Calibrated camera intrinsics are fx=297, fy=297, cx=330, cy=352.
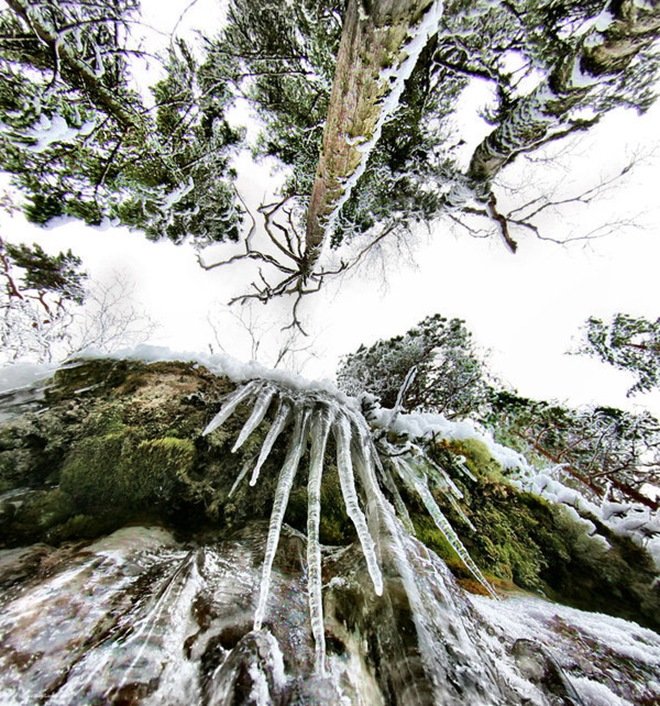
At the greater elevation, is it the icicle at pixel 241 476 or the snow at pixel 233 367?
the snow at pixel 233 367

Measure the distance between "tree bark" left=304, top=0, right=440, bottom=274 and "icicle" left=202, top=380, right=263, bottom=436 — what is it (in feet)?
6.70

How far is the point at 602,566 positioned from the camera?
175 cm

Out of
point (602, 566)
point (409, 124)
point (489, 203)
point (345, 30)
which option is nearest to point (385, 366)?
point (489, 203)

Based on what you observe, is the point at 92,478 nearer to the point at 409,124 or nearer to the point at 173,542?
the point at 173,542

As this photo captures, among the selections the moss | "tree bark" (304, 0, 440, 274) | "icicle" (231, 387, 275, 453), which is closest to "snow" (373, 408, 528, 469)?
the moss

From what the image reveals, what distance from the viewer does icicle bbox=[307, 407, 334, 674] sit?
0.93 meters

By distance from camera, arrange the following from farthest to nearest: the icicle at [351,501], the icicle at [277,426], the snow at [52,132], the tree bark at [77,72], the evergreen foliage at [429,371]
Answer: the evergreen foliage at [429,371], the snow at [52,132], the tree bark at [77,72], the icicle at [277,426], the icicle at [351,501]

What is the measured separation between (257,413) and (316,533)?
928 millimetres

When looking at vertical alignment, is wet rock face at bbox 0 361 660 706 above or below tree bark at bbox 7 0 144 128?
below

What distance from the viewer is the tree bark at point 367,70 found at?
5.62 ft

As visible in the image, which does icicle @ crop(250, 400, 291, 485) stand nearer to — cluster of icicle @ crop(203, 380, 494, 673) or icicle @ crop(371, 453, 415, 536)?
cluster of icicle @ crop(203, 380, 494, 673)

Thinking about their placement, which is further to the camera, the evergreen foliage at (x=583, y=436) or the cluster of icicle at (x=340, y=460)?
the evergreen foliage at (x=583, y=436)

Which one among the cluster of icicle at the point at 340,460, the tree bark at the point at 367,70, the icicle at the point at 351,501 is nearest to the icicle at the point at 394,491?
the cluster of icicle at the point at 340,460

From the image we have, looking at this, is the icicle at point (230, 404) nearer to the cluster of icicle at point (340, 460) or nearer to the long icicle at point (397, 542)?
the cluster of icicle at point (340, 460)
